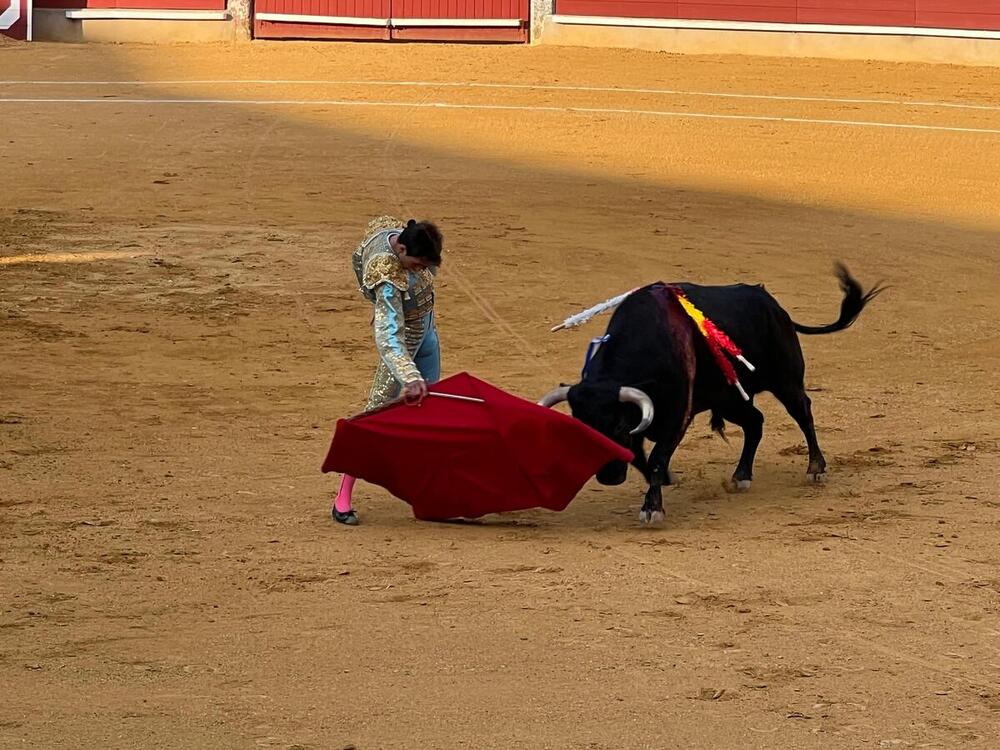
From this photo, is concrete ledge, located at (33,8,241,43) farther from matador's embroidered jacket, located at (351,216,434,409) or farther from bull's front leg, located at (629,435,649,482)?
bull's front leg, located at (629,435,649,482)

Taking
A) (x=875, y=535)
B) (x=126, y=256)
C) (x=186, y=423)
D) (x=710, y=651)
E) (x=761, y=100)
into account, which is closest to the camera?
(x=710, y=651)

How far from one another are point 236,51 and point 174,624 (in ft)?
50.8

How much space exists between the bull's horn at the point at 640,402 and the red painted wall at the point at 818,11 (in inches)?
539

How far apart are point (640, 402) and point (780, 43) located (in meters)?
14.1

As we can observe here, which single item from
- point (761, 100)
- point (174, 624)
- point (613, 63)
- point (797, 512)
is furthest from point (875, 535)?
point (613, 63)

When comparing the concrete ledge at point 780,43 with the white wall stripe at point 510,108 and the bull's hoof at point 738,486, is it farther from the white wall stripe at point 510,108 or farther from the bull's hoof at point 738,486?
the bull's hoof at point 738,486

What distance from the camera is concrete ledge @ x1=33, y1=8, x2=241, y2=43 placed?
19.8 metres

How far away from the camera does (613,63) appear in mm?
18734

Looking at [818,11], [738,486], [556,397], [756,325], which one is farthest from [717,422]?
[818,11]

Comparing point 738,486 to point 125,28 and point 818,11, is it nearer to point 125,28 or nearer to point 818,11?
point 818,11

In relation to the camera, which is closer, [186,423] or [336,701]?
[336,701]

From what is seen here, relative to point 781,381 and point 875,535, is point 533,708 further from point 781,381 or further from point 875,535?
point 781,381

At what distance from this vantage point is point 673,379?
19.2 ft

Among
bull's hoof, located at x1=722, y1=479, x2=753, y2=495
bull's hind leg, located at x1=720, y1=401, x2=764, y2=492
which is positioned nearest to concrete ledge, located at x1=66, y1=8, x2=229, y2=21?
bull's hind leg, located at x1=720, y1=401, x2=764, y2=492
